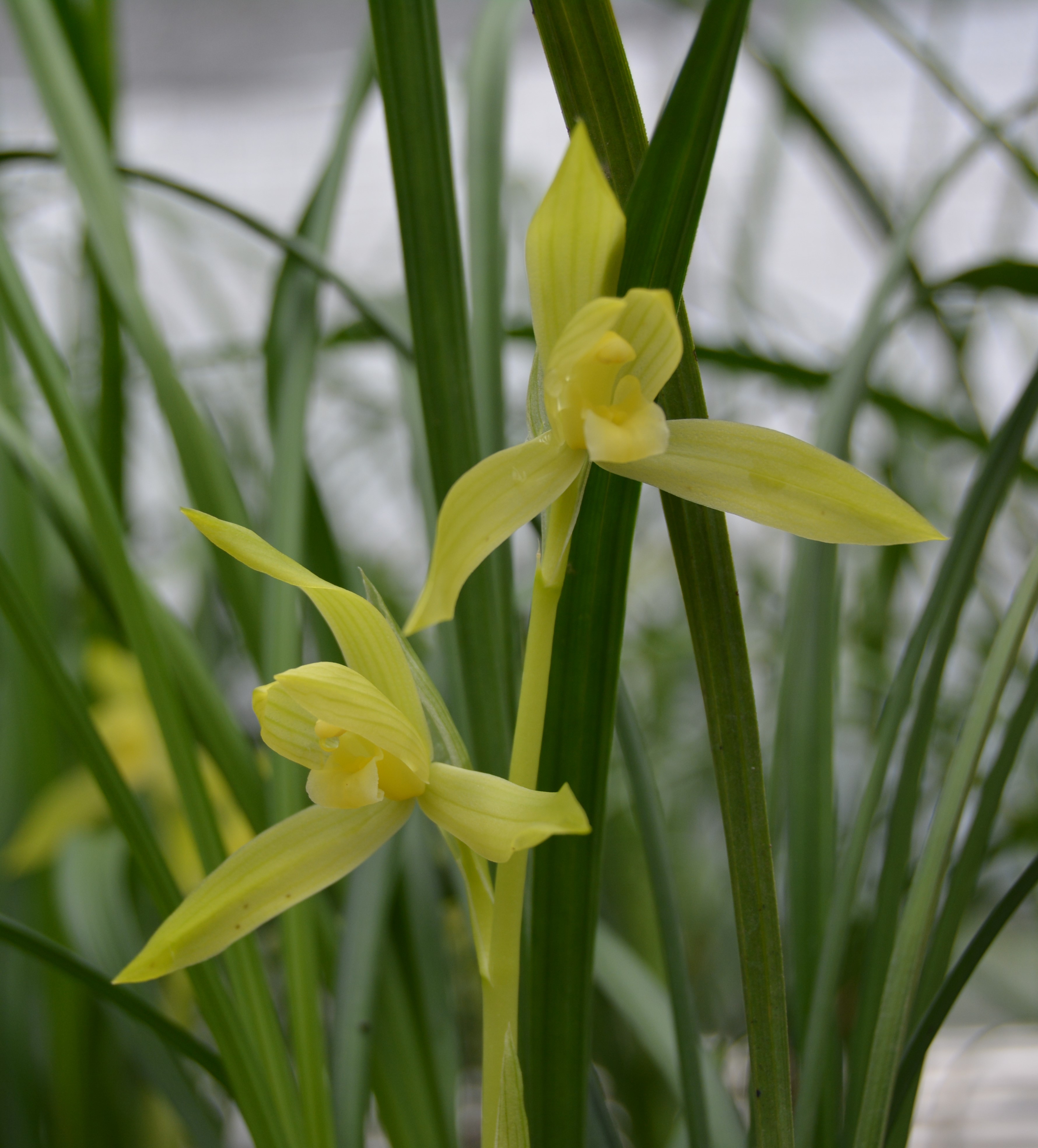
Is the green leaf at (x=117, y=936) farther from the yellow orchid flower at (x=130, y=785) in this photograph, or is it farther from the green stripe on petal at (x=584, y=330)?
the green stripe on petal at (x=584, y=330)

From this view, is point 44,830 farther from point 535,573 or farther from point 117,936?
point 535,573

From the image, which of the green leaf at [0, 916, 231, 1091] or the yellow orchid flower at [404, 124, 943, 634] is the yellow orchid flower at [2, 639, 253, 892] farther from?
the yellow orchid flower at [404, 124, 943, 634]

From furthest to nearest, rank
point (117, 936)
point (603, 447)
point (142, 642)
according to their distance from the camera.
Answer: point (117, 936), point (142, 642), point (603, 447)

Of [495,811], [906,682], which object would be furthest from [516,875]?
[906,682]

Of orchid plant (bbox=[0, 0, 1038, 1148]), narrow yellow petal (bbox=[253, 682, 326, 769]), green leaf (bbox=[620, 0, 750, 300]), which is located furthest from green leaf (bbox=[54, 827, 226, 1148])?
green leaf (bbox=[620, 0, 750, 300])

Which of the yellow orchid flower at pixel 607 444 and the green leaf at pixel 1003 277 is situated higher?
the green leaf at pixel 1003 277

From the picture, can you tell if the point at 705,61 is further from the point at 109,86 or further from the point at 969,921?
the point at 969,921

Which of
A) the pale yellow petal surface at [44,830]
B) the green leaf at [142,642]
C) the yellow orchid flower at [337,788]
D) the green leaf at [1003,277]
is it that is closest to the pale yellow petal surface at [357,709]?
the yellow orchid flower at [337,788]
